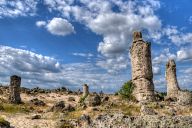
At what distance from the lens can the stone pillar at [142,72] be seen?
52.2 metres

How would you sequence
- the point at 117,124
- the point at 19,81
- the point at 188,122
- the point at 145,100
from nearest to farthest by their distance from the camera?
the point at 188,122 < the point at 117,124 < the point at 145,100 < the point at 19,81

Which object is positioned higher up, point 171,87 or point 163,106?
point 171,87

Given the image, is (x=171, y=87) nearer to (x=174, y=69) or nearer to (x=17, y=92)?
(x=174, y=69)

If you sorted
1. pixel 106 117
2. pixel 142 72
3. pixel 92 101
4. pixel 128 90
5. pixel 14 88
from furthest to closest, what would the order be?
pixel 14 88 < pixel 128 90 < pixel 142 72 < pixel 92 101 < pixel 106 117

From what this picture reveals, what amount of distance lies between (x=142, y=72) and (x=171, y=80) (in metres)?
11.7

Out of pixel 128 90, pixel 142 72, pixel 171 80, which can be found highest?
pixel 171 80

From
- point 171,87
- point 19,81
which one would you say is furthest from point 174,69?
point 19,81

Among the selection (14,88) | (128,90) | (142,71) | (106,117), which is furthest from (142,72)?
(106,117)

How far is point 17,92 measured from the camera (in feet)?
203

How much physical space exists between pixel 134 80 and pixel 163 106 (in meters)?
8.28

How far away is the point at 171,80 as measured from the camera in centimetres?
6172

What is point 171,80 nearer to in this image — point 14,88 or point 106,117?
point 14,88

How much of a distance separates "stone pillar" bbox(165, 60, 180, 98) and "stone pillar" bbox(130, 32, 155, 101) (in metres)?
9.66

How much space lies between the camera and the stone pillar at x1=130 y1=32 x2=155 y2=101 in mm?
52188
